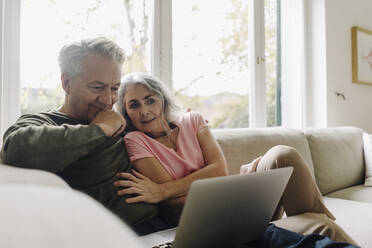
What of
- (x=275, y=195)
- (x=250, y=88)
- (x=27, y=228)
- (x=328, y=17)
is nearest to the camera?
(x=27, y=228)

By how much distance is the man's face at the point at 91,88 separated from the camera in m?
1.16

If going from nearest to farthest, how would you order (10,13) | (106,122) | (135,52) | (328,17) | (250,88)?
(106,122), (10,13), (135,52), (250,88), (328,17)

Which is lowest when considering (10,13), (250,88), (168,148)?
(168,148)

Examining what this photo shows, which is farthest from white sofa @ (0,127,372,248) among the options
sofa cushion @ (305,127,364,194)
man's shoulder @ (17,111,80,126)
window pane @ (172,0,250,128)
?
window pane @ (172,0,250,128)

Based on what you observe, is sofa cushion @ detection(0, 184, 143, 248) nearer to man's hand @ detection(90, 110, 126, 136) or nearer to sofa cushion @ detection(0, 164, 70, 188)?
sofa cushion @ detection(0, 164, 70, 188)

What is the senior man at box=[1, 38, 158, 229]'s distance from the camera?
921 mm

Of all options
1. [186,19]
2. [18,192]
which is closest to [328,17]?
[186,19]

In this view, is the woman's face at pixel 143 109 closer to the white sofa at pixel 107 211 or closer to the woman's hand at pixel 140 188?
the woman's hand at pixel 140 188

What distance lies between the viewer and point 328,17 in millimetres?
2965

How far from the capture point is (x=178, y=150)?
1.28 metres

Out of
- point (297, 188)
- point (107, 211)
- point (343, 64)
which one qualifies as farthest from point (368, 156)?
point (107, 211)

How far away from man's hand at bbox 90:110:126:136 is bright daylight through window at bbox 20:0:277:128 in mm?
527

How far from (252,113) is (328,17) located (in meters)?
1.18

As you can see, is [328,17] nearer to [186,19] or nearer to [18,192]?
[186,19]
